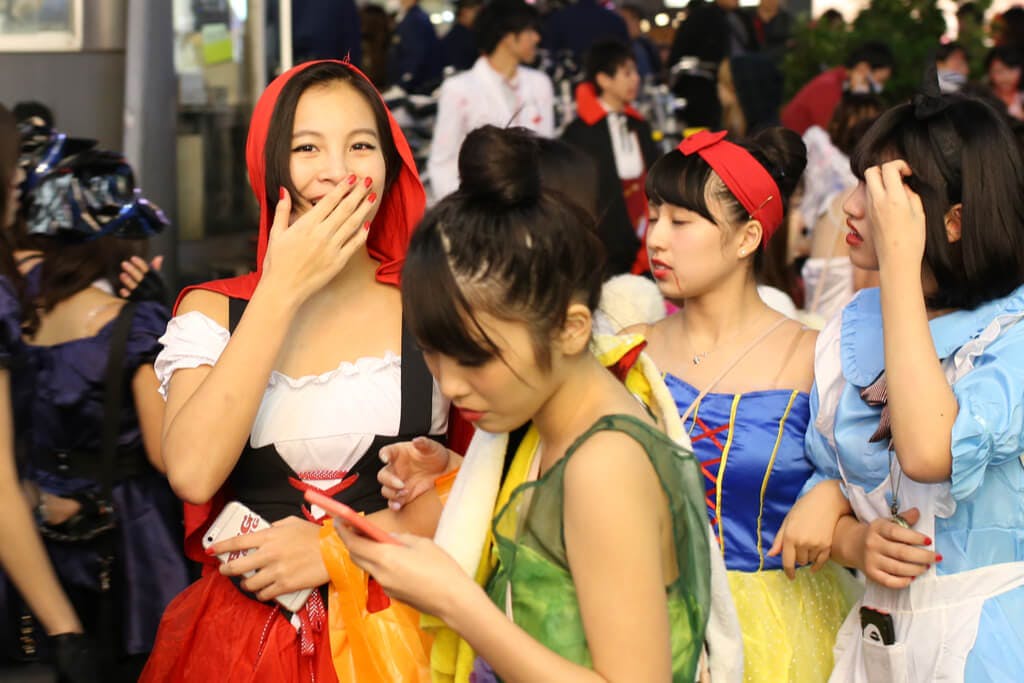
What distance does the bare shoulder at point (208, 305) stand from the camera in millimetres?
2340

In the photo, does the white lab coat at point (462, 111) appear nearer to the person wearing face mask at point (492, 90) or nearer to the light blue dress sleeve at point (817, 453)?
the person wearing face mask at point (492, 90)

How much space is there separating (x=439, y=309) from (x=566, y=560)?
39cm

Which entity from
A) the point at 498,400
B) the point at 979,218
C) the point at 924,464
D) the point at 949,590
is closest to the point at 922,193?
the point at 979,218

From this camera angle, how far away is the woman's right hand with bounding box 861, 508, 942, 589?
2232 mm

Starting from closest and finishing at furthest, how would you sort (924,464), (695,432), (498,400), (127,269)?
(498,400) → (924,464) → (695,432) → (127,269)

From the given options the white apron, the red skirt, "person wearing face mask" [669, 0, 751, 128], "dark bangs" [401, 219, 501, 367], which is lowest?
the red skirt

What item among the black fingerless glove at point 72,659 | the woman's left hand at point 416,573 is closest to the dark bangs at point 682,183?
the woman's left hand at point 416,573

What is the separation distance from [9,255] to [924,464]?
7.16ft

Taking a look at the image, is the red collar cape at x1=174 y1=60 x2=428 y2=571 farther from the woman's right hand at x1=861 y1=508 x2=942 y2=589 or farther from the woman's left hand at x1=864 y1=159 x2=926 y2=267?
the woman's right hand at x1=861 y1=508 x2=942 y2=589

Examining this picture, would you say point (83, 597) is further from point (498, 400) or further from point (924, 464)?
point (924, 464)

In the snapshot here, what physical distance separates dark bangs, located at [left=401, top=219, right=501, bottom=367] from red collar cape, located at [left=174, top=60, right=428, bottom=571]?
632 millimetres

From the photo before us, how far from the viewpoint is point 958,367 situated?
224cm

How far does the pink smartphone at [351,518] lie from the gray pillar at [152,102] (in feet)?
13.1

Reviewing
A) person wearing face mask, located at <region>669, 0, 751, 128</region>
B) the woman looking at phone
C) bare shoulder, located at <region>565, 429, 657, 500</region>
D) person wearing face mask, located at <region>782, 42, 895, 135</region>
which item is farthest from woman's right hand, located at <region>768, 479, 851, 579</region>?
person wearing face mask, located at <region>669, 0, 751, 128</region>
